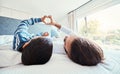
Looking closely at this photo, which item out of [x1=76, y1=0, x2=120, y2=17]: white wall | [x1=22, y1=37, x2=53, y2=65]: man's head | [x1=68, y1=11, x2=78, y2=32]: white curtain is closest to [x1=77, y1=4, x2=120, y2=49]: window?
[x1=76, y1=0, x2=120, y2=17]: white wall

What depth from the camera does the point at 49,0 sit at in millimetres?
1545

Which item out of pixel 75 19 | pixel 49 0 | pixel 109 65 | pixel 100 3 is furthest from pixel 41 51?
pixel 75 19

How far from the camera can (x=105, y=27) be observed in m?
1.59

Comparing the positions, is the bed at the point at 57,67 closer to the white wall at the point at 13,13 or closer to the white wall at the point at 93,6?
the white wall at the point at 93,6

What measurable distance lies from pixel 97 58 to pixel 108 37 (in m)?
1.11

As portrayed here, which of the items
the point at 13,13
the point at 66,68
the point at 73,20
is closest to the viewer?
the point at 66,68

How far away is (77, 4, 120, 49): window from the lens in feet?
4.66

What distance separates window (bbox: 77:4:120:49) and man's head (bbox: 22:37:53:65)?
901mm

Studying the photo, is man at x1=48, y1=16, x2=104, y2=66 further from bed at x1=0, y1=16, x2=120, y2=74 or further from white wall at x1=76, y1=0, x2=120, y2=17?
white wall at x1=76, y1=0, x2=120, y2=17

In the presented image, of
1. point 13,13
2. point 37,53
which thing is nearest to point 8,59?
point 37,53

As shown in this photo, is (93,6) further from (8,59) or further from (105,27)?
(8,59)

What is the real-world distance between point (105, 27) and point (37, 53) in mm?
1339

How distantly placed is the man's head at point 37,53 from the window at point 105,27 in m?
0.90

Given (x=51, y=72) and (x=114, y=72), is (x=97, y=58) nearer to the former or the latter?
(x=114, y=72)
